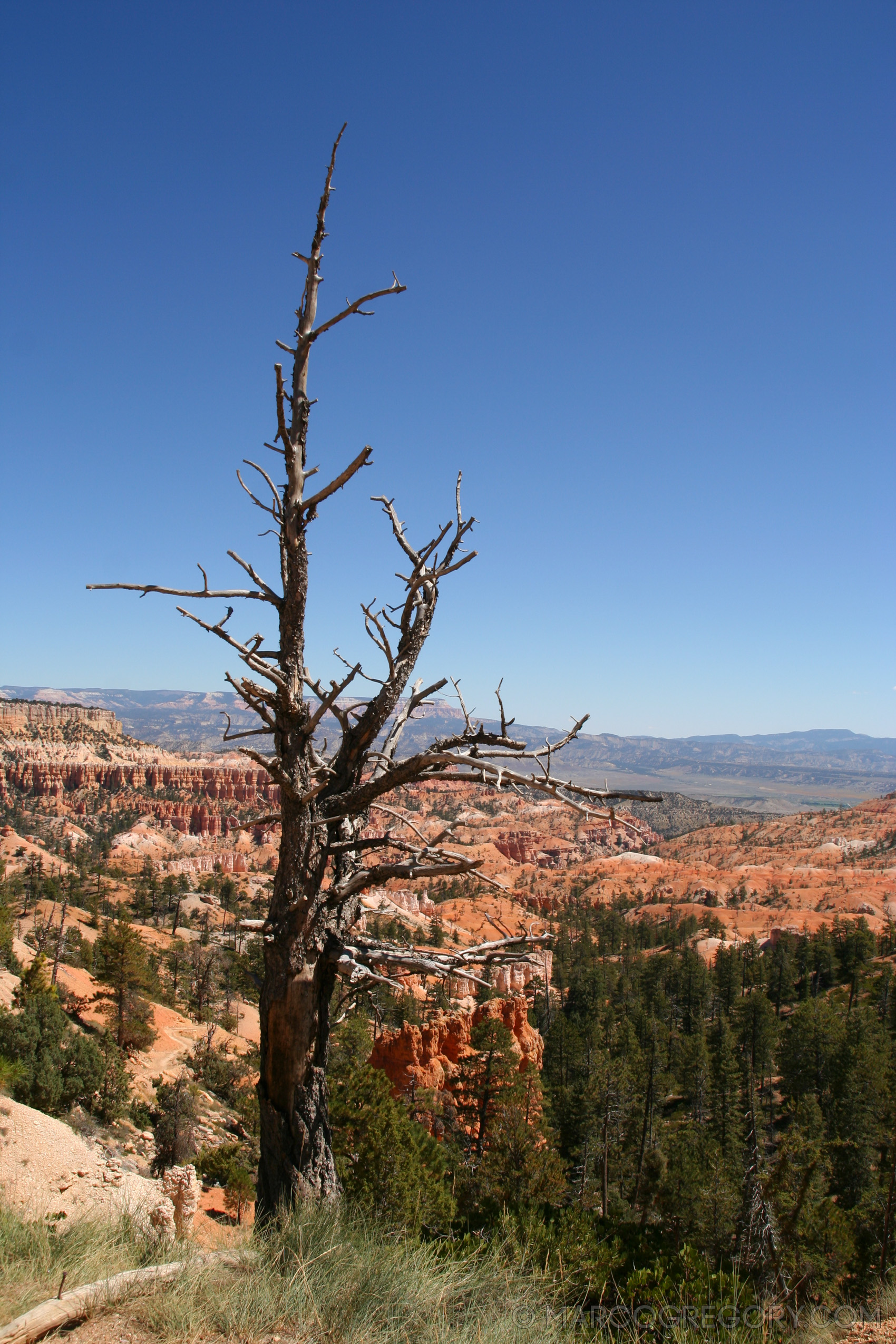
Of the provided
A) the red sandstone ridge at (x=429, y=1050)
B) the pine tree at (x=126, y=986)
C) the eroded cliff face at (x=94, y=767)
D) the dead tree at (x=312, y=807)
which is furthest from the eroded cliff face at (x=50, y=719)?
the dead tree at (x=312, y=807)

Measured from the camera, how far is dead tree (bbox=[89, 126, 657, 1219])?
434cm

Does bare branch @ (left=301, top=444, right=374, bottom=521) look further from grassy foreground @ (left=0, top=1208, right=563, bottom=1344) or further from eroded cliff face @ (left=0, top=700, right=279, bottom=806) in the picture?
eroded cliff face @ (left=0, top=700, right=279, bottom=806)

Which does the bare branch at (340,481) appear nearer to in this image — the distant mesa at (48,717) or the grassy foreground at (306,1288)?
the grassy foreground at (306,1288)

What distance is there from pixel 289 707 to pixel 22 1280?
2962 millimetres

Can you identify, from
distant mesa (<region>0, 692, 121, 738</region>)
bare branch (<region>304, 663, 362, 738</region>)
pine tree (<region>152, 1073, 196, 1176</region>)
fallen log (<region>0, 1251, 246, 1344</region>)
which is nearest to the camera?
fallen log (<region>0, 1251, 246, 1344</region>)

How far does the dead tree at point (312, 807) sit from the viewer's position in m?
4.34

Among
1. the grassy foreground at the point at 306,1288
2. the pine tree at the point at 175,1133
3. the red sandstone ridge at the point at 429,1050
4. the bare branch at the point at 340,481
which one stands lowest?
the red sandstone ridge at the point at 429,1050

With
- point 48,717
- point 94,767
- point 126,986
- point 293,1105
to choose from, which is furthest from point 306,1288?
point 48,717

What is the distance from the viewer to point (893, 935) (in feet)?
182

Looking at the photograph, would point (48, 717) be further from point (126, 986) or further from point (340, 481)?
point (340, 481)

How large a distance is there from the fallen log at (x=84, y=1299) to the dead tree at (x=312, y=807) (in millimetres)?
874

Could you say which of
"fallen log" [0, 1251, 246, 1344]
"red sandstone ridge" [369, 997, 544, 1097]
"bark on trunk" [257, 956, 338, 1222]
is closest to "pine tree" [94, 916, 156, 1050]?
"red sandstone ridge" [369, 997, 544, 1097]

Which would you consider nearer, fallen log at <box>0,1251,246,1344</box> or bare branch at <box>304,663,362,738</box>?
fallen log at <box>0,1251,246,1344</box>

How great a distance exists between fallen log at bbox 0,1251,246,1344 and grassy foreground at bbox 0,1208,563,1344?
3.1 inches
